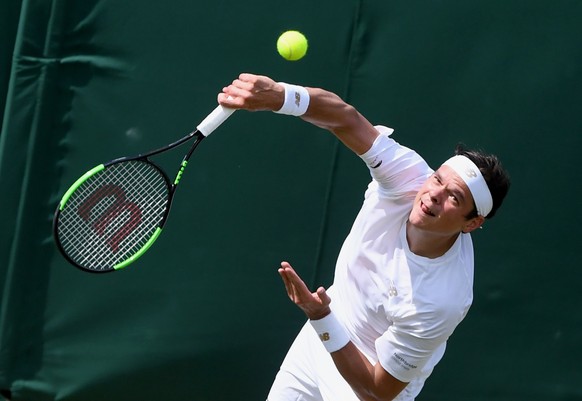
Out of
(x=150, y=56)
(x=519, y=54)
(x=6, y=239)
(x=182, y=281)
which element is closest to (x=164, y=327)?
(x=182, y=281)

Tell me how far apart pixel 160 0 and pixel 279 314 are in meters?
1.42

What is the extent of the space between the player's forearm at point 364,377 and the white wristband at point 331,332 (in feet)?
0.08

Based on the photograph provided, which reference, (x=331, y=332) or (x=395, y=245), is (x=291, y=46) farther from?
(x=331, y=332)

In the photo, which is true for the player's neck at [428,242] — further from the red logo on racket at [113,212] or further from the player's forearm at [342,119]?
the red logo on racket at [113,212]

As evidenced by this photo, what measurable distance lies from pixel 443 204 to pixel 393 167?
0.21 meters

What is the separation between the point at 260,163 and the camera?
4.59m

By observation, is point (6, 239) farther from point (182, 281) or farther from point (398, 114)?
point (398, 114)

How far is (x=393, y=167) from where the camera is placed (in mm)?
3604

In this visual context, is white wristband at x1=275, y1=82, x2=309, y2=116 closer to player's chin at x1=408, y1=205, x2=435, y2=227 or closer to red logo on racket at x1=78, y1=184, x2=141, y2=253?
player's chin at x1=408, y1=205, x2=435, y2=227

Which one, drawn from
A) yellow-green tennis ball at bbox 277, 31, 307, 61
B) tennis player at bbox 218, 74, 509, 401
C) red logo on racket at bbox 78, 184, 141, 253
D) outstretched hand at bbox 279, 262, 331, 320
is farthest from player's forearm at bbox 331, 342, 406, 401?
yellow-green tennis ball at bbox 277, 31, 307, 61

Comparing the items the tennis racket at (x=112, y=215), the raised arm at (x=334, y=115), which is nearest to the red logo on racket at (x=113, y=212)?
the tennis racket at (x=112, y=215)

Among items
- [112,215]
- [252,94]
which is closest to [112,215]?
[112,215]

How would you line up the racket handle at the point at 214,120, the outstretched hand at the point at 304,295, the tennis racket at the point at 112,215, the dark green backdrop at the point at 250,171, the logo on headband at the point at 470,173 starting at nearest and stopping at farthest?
the outstretched hand at the point at 304,295
the racket handle at the point at 214,120
the logo on headband at the point at 470,173
the tennis racket at the point at 112,215
the dark green backdrop at the point at 250,171

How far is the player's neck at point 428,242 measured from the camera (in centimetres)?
363
